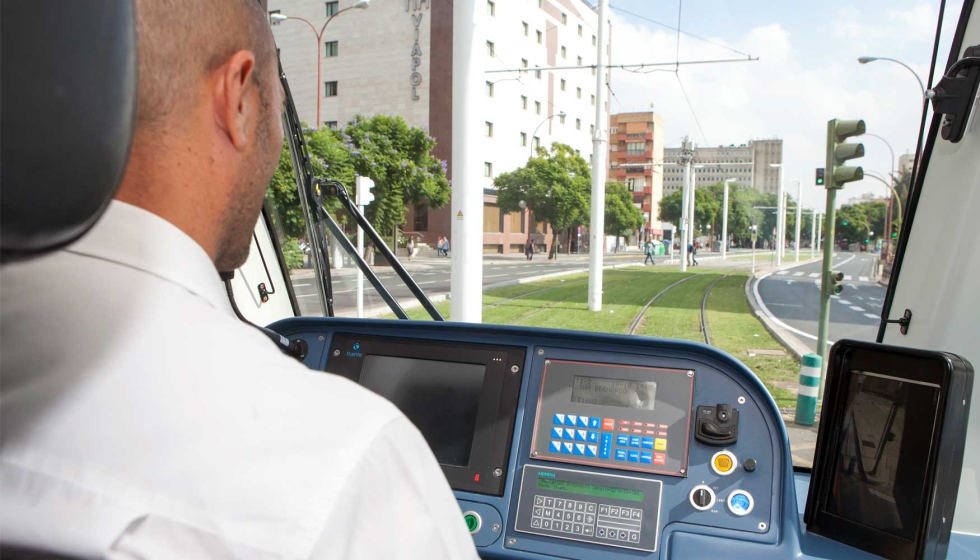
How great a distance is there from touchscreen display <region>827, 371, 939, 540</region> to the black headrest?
5.45ft

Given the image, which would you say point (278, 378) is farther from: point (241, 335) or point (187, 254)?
point (187, 254)

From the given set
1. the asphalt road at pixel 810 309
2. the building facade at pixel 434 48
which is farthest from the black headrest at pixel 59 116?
the asphalt road at pixel 810 309

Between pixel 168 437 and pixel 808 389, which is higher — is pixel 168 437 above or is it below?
above

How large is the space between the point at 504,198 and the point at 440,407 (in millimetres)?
32465

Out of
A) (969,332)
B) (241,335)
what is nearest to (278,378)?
(241,335)

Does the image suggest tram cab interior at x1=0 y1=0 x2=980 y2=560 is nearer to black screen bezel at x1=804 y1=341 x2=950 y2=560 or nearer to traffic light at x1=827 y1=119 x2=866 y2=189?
black screen bezel at x1=804 y1=341 x2=950 y2=560

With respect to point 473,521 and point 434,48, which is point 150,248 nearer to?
point 473,521

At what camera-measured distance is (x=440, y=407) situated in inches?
83.6

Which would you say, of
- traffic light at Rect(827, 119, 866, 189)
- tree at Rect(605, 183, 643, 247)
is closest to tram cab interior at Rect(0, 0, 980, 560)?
traffic light at Rect(827, 119, 866, 189)

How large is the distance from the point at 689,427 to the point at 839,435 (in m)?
0.37

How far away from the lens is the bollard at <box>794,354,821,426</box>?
349cm

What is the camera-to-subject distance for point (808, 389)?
387cm

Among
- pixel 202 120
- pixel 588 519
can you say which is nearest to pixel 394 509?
pixel 202 120

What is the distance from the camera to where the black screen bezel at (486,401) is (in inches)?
79.8
